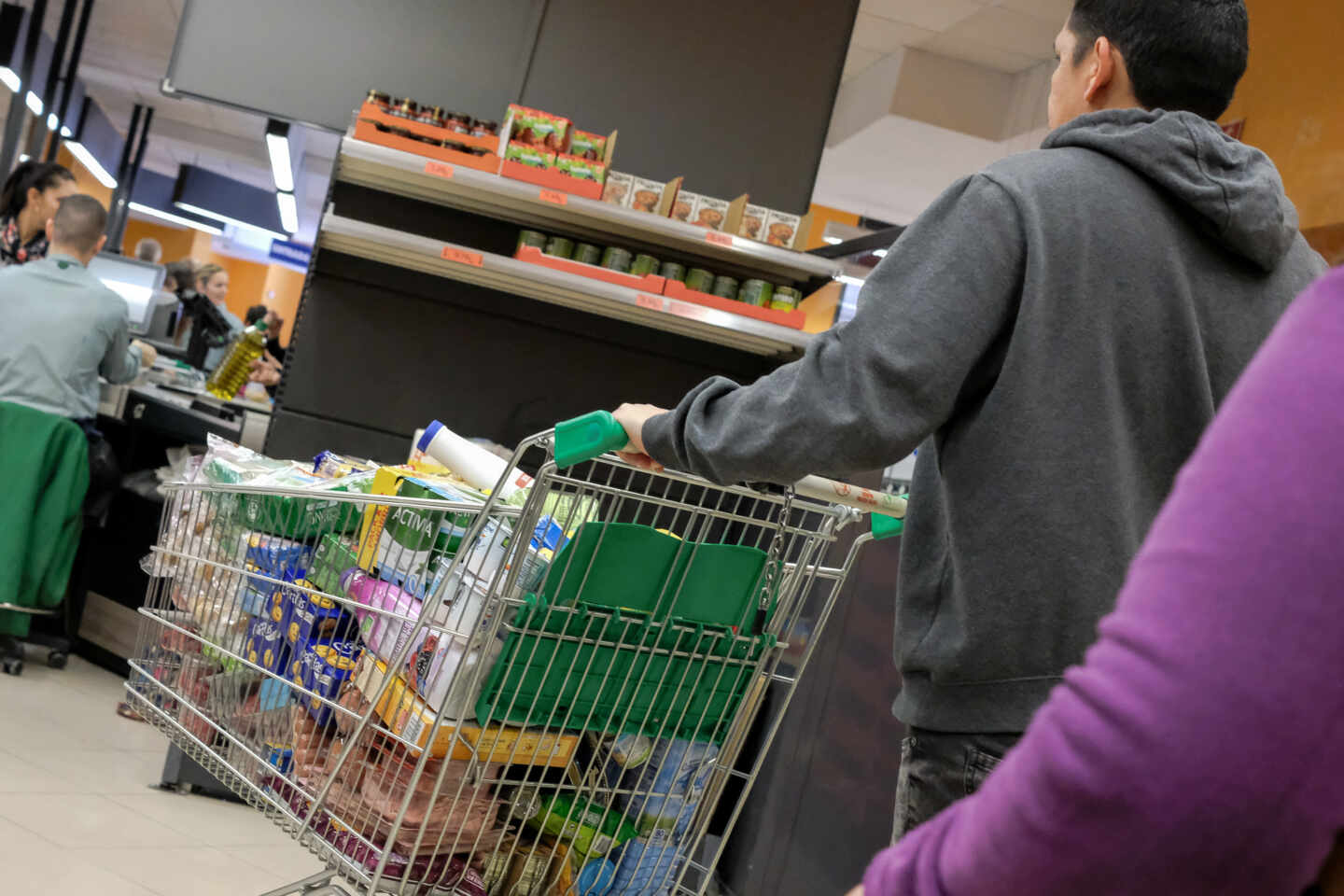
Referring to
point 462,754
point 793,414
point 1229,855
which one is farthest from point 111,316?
point 1229,855

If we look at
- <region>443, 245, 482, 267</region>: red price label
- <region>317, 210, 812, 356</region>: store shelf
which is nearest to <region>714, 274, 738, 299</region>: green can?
<region>317, 210, 812, 356</region>: store shelf

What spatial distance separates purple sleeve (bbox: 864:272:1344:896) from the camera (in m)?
0.44

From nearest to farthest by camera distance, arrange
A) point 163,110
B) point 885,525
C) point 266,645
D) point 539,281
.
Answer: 1. point 885,525
2. point 266,645
3. point 539,281
4. point 163,110

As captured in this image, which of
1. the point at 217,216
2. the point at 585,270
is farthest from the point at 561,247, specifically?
the point at 217,216

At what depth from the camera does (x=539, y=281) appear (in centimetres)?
378

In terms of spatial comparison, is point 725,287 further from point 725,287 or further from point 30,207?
point 30,207

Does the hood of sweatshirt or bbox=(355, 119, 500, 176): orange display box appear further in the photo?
bbox=(355, 119, 500, 176): orange display box

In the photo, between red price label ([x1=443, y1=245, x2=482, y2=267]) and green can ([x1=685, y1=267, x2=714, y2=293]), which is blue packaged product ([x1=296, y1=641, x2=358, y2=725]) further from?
green can ([x1=685, y1=267, x2=714, y2=293])

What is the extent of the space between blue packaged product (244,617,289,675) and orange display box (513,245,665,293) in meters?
1.96

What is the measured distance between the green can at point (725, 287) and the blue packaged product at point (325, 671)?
92.6 inches

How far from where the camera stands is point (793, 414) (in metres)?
1.22

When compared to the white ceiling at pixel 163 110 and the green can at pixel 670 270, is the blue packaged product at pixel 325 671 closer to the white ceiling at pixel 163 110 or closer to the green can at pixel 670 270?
the green can at pixel 670 270

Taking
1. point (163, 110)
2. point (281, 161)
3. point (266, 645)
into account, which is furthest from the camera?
point (163, 110)

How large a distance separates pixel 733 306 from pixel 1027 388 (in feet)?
8.77
